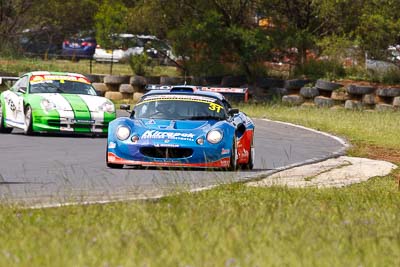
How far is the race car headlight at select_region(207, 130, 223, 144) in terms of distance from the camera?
55.2 ft

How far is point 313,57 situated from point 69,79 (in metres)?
15.7

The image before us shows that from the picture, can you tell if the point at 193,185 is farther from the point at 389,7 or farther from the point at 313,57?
the point at 313,57

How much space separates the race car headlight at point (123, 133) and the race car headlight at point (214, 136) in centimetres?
116

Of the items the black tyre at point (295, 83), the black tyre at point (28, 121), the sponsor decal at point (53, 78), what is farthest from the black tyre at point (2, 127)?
the black tyre at point (295, 83)

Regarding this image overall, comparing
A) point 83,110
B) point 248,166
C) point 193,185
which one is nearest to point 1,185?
point 193,185

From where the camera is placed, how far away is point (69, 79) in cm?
2558

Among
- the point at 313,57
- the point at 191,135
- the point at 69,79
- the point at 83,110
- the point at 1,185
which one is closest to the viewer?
the point at 1,185

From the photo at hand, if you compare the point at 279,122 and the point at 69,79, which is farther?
the point at 279,122

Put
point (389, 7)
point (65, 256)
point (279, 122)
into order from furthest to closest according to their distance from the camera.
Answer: point (389, 7), point (279, 122), point (65, 256)

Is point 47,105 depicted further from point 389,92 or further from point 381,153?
point 389,92

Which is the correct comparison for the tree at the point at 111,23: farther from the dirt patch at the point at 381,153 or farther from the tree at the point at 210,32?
the dirt patch at the point at 381,153

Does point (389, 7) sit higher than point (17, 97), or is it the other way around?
point (389, 7)

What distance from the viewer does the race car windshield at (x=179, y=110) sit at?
58.5 feet

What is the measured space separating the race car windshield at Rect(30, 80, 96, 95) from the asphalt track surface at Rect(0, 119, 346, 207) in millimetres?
1050
